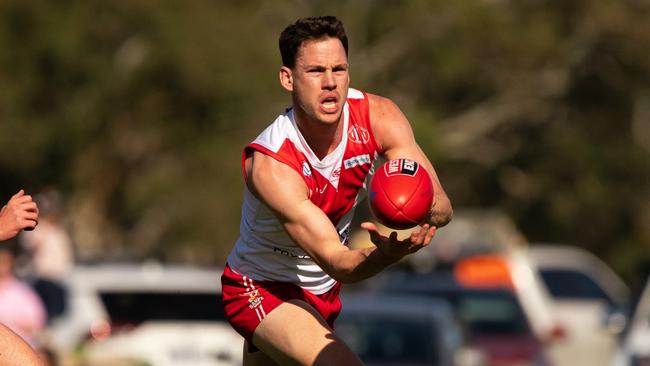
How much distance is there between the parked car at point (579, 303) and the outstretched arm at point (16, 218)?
12.9 m

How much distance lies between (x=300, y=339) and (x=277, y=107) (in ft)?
101

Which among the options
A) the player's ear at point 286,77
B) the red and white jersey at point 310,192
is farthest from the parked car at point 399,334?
the player's ear at point 286,77

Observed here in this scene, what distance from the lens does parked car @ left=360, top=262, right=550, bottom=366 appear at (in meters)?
17.8

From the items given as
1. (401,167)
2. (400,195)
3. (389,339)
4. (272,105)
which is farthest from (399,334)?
(272,105)

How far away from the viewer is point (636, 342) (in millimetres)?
14125

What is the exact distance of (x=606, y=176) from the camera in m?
43.6

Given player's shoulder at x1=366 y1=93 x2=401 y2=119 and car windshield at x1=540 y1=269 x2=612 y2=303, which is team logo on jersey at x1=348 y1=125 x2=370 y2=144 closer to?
player's shoulder at x1=366 y1=93 x2=401 y2=119

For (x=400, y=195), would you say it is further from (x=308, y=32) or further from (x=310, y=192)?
(x=308, y=32)

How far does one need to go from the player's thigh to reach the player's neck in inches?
29.4

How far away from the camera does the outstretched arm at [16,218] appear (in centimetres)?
748

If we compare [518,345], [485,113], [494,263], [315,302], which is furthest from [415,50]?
[315,302]

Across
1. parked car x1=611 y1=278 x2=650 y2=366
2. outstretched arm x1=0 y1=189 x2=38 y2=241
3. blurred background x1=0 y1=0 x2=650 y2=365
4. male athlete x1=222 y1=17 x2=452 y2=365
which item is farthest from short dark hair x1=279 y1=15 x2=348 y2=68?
blurred background x1=0 y1=0 x2=650 y2=365

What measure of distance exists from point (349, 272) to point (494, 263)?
649 inches

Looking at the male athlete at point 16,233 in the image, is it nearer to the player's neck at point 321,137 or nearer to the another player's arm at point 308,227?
the another player's arm at point 308,227
